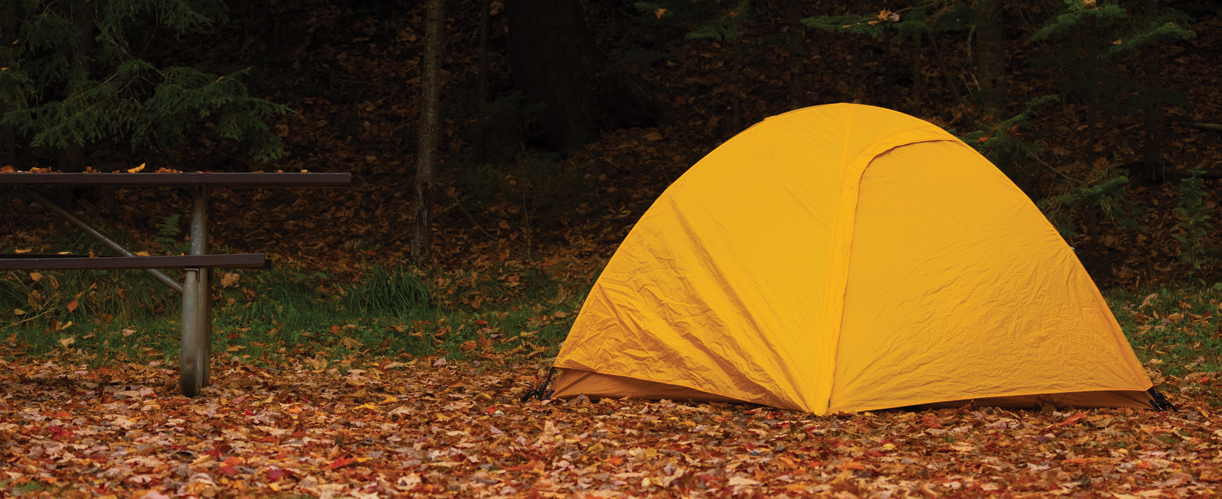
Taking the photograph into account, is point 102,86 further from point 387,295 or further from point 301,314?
point 387,295

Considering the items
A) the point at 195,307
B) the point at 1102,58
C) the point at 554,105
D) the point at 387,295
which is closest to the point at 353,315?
the point at 387,295

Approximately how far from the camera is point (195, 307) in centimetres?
573

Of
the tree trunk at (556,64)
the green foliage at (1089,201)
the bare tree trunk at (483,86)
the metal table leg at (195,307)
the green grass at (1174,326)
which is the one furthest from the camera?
the tree trunk at (556,64)

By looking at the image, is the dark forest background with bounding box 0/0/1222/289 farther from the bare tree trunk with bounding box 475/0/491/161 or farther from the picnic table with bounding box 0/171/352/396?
the picnic table with bounding box 0/171/352/396

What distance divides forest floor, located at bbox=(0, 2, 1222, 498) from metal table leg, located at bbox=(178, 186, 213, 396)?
0.16m

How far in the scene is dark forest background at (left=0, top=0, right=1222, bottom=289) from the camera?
363 inches

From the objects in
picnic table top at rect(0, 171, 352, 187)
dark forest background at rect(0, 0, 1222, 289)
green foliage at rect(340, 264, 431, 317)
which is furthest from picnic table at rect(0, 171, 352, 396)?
dark forest background at rect(0, 0, 1222, 289)

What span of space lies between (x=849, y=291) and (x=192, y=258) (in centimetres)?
372

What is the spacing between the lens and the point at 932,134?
604cm

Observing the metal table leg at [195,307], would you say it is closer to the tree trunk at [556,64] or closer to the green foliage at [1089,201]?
the green foliage at [1089,201]

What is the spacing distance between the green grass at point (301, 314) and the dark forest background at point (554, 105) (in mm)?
1042

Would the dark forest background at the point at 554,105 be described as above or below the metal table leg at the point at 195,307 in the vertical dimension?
above

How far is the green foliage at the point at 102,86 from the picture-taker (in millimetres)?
9219

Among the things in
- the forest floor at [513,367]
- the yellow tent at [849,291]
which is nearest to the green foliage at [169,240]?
the forest floor at [513,367]
